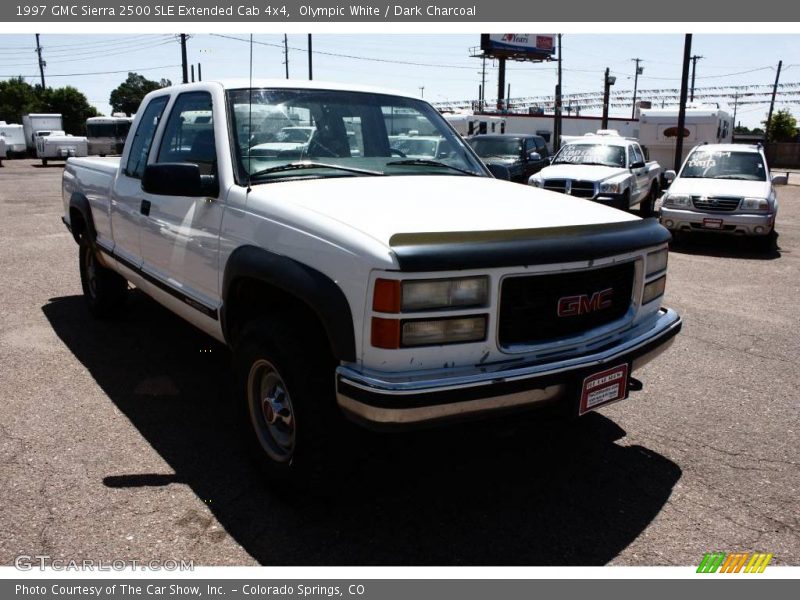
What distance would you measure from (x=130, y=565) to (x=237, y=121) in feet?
7.20

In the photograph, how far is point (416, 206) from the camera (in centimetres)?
305

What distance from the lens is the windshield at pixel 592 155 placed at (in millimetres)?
13633

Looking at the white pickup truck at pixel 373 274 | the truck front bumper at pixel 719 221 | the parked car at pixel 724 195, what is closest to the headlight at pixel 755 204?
the parked car at pixel 724 195

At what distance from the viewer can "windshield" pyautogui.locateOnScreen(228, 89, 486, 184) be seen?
3576mm

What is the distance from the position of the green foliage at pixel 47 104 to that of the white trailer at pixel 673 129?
190 ft

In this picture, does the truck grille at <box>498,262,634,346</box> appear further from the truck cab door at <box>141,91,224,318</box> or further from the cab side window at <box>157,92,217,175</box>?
the cab side window at <box>157,92,217,175</box>

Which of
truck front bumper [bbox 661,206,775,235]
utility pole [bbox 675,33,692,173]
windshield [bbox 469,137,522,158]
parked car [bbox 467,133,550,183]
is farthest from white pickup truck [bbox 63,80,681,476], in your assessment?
utility pole [bbox 675,33,692,173]

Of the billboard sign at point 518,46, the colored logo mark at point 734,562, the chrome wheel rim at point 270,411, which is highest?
the billboard sign at point 518,46

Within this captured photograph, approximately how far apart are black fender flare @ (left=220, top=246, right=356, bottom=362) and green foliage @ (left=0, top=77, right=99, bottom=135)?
228 feet

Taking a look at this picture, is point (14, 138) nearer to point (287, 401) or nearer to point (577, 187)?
point (577, 187)

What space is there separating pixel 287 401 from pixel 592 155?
12.1 metres

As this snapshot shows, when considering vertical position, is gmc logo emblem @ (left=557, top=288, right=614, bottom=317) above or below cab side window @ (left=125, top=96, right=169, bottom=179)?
below

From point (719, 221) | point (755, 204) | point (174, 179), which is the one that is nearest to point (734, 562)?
point (174, 179)

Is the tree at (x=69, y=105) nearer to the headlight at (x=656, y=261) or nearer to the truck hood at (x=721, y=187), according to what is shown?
the truck hood at (x=721, y=187)
